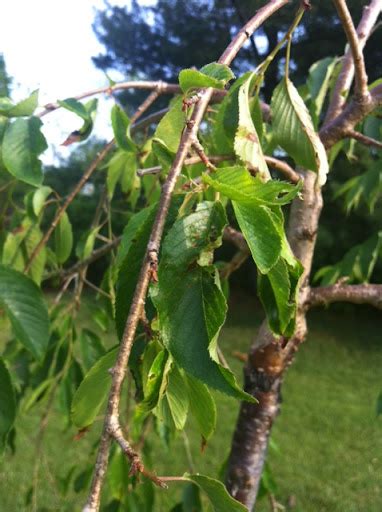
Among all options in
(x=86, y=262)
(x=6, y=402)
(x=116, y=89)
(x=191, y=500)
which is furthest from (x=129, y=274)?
(x=191, y=500)

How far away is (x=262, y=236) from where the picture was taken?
0.28 m

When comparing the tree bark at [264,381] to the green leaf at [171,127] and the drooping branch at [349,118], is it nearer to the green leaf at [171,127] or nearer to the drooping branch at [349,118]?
the drooping branch at [349,118]

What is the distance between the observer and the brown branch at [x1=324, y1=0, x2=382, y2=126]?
57 centimetres

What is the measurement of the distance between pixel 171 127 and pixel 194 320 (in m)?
0.17

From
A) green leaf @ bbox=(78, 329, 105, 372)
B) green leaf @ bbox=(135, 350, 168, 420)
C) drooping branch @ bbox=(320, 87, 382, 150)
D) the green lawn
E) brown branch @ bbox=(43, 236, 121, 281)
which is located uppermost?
drooping branch @ bbox=(320, 87, 382, 150)

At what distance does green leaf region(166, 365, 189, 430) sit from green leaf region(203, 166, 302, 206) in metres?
0.11

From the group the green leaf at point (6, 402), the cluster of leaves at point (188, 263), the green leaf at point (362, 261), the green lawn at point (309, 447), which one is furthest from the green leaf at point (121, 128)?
the green lawn at point (309, 447)

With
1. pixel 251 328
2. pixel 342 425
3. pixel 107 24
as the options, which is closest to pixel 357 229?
pixel 251 328

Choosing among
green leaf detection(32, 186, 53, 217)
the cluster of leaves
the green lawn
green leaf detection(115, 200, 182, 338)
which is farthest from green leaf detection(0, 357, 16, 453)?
the green lawn

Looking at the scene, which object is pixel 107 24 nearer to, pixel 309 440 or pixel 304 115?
pixel 304 115

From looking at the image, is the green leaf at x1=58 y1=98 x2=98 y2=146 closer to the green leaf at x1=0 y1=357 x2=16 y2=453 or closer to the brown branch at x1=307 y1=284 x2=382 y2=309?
the green leaf at x1=0 y1=357 x2=16 y2=453

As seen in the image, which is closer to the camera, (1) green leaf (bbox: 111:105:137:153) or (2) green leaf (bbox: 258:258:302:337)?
(2) green leaf (bbox: 258:258:302:337)

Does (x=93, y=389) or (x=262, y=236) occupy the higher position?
(x=262, y=236)

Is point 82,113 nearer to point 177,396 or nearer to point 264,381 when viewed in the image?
point 177,396
